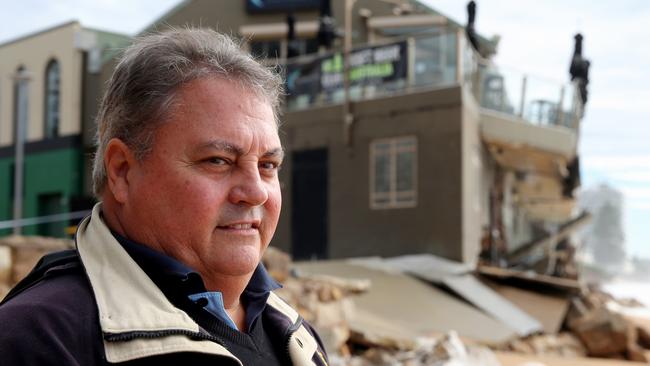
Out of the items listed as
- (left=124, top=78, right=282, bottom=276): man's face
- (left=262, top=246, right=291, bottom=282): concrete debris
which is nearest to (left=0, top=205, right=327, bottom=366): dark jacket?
(left=124, top=78, right=282, bottom=276): man's face

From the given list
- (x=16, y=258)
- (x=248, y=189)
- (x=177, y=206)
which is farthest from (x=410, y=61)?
(x=177, y=206)

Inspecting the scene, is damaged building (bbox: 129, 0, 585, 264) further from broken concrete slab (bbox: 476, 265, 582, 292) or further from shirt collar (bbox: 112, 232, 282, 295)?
shirt collar (bbox: 112, 232, 282, 295)

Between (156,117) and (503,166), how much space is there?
751 inches

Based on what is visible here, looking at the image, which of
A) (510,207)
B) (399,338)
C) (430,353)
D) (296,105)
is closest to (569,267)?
(510,207)

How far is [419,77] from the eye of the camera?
15.6 metres

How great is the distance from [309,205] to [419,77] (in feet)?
12.5

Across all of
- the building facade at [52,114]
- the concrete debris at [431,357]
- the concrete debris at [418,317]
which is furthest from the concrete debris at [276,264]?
the building facade at [52,114]

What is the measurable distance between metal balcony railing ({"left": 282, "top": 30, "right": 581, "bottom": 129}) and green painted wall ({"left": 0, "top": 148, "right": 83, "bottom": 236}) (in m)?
10.3

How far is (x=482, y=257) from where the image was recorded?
16.5m

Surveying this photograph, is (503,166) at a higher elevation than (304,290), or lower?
higher

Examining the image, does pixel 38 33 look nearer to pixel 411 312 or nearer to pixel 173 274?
pixel 411 312

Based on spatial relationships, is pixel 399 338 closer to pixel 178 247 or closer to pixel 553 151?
pixel 178 247

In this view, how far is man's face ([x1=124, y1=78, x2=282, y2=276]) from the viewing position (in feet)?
5.99

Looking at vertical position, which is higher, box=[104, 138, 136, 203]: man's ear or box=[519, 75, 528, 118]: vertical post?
box=[519, 75, 528, 118]: vertical post
